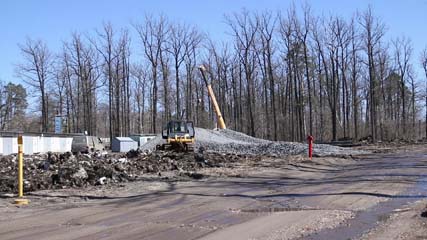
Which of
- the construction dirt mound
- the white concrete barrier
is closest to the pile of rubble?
the construction dirt mound

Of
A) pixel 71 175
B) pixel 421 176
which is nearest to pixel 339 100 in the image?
pixel 421 176

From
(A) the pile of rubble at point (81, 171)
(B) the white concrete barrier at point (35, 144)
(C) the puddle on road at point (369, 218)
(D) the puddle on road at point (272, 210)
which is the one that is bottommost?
(C) the puddle on road at point (369, 218)

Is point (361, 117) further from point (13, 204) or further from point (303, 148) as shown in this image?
point (13, 204)

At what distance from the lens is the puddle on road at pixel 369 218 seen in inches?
351

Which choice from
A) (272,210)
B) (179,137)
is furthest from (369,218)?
(179,137)

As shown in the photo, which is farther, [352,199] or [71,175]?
[71,175]

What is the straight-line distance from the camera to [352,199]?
13445 mm

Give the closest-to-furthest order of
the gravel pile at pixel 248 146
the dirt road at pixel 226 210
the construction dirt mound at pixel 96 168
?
1. the dirt road at pixel 226 210
2. the construction dirt mound at pixel 96 168
3. the gravel pile at pixel 248 146

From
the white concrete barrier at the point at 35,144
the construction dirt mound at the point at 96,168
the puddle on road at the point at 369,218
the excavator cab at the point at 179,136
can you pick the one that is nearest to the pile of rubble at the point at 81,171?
the construction dirt mound at the point at 96,168

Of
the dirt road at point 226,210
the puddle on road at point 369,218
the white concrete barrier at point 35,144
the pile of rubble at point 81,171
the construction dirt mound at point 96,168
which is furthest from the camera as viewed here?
the white concrete barrier at point 35,144

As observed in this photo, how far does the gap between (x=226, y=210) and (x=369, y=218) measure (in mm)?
3179

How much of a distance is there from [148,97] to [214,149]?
48889 millimetres

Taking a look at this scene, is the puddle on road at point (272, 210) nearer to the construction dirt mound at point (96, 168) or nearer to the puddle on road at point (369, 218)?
the puddle on road at point (369, 218)

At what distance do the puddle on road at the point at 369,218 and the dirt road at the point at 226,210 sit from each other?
0.7 inches
